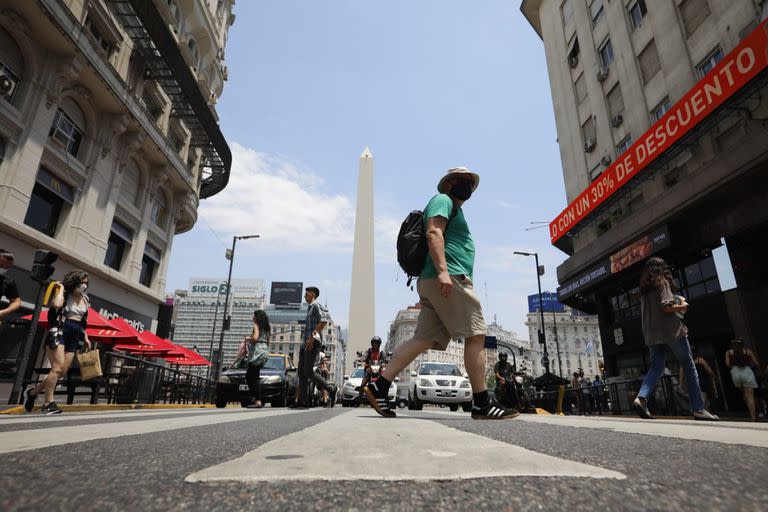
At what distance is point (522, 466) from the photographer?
41.1 inches

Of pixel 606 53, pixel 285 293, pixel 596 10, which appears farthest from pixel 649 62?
pixel 285 293

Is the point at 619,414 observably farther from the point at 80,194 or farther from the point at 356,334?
the point at 356,334

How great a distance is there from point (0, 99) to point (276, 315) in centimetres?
11555

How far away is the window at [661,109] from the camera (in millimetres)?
14307

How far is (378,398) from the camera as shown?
14.3 ft

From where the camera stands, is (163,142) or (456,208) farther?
(163,142)

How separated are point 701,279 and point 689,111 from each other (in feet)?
17.0

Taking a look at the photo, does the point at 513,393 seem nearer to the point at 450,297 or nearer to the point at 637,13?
the point at 450,297

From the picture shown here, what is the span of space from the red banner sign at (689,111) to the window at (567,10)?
11.4 meters

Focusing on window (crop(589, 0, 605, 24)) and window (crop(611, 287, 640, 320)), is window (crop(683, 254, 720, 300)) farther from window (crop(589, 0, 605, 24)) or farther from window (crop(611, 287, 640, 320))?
window (crop(589, 0, 605, 24))

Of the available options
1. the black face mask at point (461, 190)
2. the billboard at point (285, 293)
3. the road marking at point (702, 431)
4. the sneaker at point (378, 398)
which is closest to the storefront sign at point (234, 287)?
the billboard at point (285, 293)

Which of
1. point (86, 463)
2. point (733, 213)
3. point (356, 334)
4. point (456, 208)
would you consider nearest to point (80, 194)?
point (456, 208)

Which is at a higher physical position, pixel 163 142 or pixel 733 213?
pixel 163 142

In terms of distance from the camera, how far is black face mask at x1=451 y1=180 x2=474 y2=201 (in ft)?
14.0
